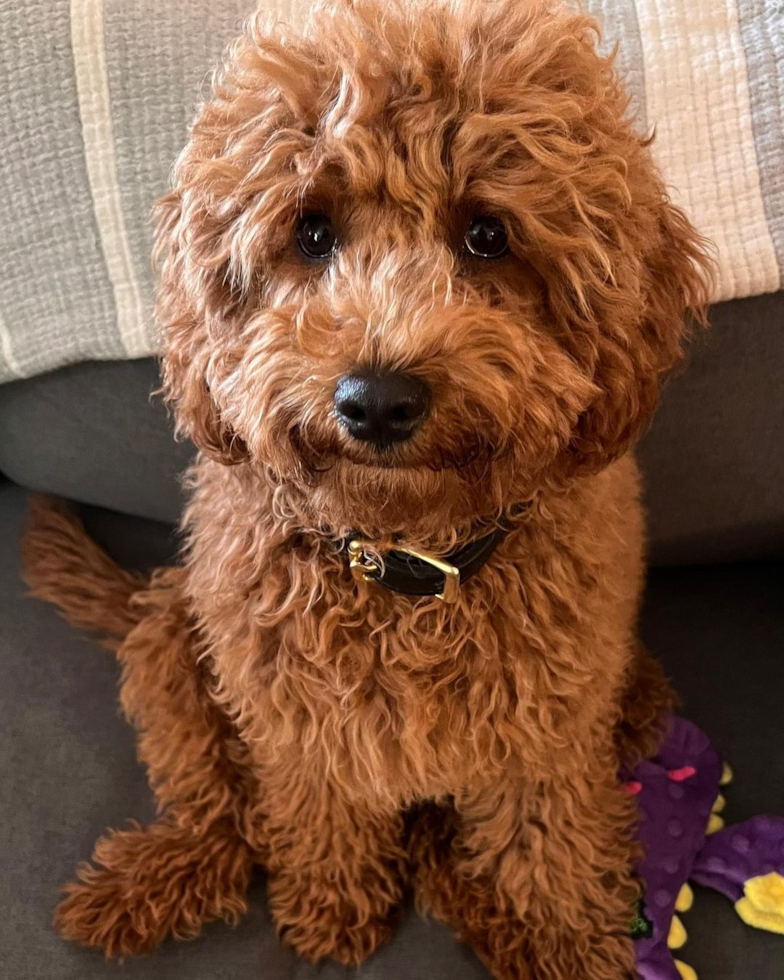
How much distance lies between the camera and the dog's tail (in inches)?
58.5

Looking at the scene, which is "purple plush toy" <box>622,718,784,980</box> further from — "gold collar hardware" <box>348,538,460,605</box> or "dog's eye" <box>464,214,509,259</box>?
"dog's eye" <box>464,214,509,259</box>

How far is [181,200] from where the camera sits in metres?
0.97

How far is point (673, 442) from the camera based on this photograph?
143 centimetres

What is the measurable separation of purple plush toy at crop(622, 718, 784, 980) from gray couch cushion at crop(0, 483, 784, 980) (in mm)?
25

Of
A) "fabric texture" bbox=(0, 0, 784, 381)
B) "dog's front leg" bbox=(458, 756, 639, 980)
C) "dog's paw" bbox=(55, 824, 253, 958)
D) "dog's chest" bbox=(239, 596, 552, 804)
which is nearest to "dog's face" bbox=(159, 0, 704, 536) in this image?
"dog's chest" bbox=(239, 596, 552, 804)

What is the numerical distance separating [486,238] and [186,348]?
0.34 metres

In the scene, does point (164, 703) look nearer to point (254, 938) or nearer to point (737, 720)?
point (254, 938)

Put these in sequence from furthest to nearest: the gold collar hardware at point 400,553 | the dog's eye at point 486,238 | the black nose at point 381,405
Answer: the gold collar hardware at point 400,553 < the dog's eye at point 486,238 < the black nose at point 381,405

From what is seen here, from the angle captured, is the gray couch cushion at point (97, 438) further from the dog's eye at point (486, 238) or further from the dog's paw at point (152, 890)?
the dog's eye at point (486, 238)

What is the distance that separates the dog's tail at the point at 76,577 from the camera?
4.88 feet

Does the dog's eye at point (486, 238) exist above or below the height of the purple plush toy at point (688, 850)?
above

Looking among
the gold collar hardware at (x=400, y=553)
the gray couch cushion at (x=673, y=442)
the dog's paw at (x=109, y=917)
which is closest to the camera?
the gold collar hardware at (x=400, y=553)

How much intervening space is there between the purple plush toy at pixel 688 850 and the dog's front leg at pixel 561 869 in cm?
3

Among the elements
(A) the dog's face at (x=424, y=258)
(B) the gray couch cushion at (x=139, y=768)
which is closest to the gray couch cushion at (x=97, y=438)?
(B) the gray couch cushion at (x=139, y=768)
